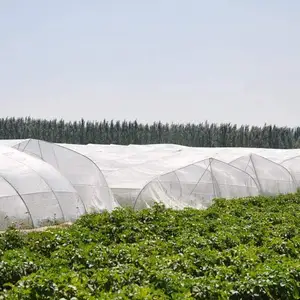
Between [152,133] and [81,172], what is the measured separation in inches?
1396

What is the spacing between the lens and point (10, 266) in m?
7.07

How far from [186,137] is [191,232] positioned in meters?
42.8

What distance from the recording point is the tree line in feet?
174

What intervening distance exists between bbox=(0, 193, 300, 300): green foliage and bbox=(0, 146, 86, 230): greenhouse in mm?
2509

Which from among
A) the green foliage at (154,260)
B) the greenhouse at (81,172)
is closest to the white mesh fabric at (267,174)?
the greenhouse at (81,172)

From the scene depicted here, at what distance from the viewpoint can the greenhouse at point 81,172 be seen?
17.5 m

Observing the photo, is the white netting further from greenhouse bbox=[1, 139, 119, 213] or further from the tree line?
the tree line

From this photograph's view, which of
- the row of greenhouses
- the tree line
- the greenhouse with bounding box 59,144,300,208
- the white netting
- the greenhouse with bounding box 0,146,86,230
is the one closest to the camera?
the greenhouse with bounding box 0,146,86,230

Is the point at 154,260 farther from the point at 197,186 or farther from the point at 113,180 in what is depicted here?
the point at 113,180

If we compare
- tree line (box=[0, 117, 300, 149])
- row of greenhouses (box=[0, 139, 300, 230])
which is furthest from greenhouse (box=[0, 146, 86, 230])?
tree line (box=[0, 117, 300, 149])

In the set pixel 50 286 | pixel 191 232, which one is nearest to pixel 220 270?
pixel 50 286

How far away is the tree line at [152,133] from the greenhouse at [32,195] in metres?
36.8

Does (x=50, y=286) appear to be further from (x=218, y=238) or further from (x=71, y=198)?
(x=71, y=198)

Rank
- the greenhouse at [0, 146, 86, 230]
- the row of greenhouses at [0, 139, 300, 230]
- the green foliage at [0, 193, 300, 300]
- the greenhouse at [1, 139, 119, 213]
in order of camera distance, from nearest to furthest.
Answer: the green foliage at [0, 193, 300, 300] < the greenhouse at [0, 146, 86, 230] < the row of greenhouses at [0, 139, 300, 230] < the greenhouse at [1, 139, 119, 213]
